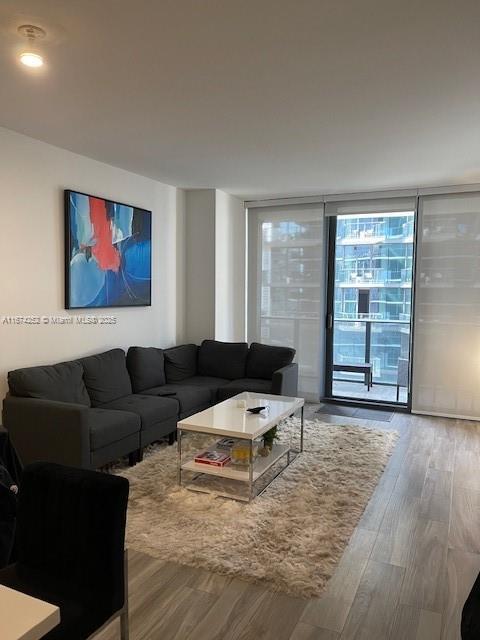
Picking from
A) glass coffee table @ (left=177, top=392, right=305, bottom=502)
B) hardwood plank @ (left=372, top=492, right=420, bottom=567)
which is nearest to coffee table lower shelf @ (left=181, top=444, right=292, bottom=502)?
glass coffee table @ (left=177, top=392, right=305, bottom=502)

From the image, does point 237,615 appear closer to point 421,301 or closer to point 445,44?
point 445,44

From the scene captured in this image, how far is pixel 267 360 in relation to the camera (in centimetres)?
533

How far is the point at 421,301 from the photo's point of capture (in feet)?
18.0

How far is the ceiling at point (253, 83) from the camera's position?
2049 millimetres

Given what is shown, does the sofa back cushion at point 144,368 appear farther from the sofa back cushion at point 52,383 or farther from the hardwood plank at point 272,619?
the hardwood plank at point 272,619

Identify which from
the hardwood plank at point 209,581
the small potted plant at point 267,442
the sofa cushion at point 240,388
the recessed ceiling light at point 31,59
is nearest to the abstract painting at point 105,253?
the sofa cushion at point 240,388

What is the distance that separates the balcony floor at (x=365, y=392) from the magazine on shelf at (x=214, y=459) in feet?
10.3

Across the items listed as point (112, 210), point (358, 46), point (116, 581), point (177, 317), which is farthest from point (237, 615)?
point (177, 317)

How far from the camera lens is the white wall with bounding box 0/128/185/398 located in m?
3.61

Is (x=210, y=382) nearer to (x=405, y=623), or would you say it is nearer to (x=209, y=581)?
(x=209, y=581)

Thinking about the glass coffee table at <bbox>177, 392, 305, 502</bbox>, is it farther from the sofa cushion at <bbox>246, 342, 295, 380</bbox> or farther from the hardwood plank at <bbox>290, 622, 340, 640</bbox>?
the sofa cushion at <bbox>246, 342, 295, 380</bbox>

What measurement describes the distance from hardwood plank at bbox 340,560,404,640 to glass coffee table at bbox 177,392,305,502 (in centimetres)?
96

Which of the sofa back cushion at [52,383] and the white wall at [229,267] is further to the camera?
the white wall at [229,267]

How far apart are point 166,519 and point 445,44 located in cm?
296
